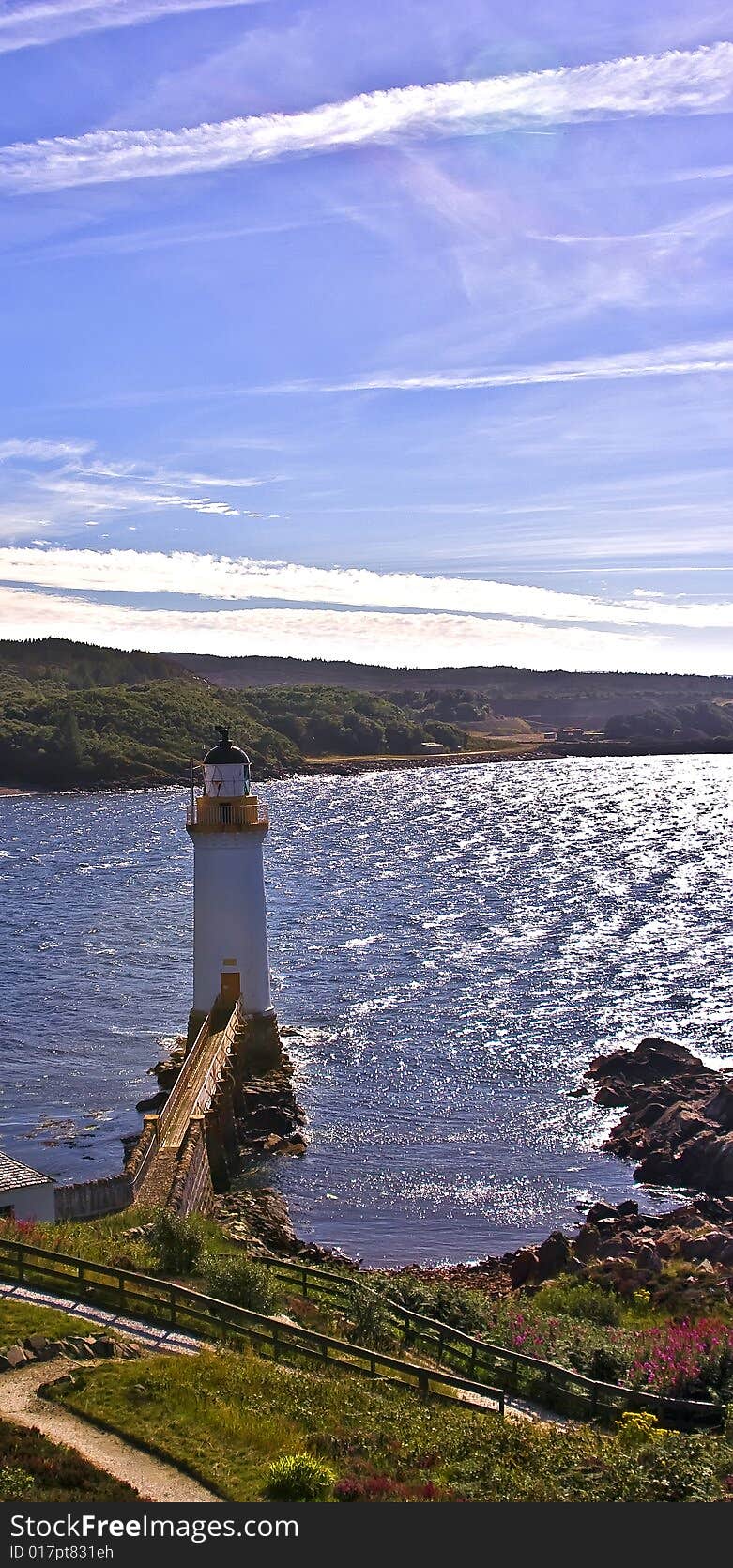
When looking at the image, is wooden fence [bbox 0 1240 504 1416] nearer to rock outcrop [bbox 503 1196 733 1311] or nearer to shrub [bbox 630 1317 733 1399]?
shrub [bbox 630 1317 733 1399]

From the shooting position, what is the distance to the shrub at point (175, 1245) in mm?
20203

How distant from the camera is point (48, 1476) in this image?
1200 cm

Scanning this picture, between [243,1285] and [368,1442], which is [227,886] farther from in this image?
[368,1442]

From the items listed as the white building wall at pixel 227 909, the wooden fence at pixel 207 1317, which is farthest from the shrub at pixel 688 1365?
the white building wall at pixel 227 909

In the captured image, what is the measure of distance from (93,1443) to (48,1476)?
1451mm

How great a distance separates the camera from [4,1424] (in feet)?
43.2

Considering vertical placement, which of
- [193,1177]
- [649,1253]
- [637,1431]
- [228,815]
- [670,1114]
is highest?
[228,815]

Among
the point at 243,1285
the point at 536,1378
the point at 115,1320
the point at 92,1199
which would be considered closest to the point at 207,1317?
the point at 115,1320

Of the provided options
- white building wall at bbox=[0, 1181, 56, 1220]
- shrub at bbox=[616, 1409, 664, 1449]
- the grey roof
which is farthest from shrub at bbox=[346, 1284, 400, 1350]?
the grey roof

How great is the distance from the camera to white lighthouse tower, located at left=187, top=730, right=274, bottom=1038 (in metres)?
38.6

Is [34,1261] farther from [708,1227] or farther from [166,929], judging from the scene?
[166,929]

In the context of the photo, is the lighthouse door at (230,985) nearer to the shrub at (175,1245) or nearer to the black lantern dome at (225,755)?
the black lantern dome at (225,755)

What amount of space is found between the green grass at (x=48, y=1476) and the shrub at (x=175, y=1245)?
733 centimetres

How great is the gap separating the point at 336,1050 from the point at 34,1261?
30.1 metres
